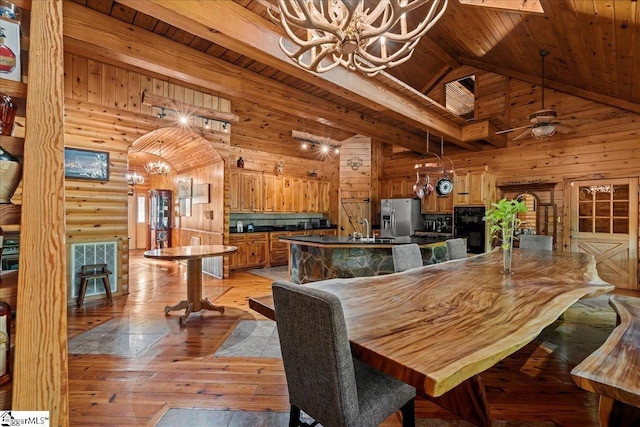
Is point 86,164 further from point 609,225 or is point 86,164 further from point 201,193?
point 609,225

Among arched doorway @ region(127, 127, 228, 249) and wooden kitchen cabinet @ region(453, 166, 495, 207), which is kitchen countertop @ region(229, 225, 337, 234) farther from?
wooden kitchen cabinet @ region(453, 166, 495, 207)

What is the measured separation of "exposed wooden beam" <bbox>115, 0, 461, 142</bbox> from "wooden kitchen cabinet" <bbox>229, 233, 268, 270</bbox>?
4.03m

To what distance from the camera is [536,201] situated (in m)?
6.21

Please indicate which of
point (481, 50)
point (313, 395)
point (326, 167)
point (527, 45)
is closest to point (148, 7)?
point (313, 395)

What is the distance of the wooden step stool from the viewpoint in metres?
4.14

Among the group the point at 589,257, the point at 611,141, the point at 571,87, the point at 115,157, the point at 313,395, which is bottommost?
the point at 313,395

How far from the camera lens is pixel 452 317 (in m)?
1.50

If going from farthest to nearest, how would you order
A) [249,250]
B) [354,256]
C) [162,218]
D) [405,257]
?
[162,218] < [249,250] < [354,256] < [405,257]

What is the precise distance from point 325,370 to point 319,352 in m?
0.08

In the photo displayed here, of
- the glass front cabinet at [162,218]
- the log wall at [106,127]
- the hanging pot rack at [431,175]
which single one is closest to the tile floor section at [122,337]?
the log wall at [106,127]

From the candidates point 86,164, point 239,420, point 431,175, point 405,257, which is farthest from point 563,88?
point 86,164

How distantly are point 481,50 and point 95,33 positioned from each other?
6.11 metres

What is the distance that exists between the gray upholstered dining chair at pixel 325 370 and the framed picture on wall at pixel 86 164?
4.34m

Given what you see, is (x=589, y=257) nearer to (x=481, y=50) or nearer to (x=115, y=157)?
(x=481, y=50)
